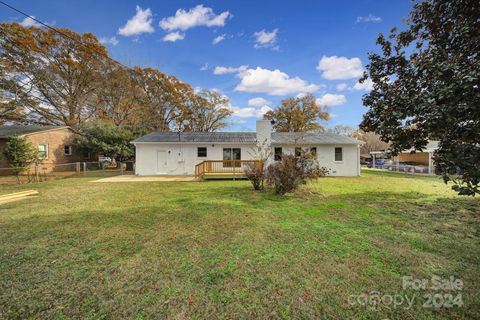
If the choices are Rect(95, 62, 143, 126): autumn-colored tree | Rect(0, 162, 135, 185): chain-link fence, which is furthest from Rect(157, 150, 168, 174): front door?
Rect(95, 62, 143, 126): autumn-colored tree

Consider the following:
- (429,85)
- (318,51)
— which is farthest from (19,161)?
(318,51)

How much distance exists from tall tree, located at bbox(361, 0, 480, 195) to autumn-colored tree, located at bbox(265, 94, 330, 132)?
24.6m

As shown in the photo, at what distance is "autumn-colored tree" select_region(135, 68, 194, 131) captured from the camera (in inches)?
1072

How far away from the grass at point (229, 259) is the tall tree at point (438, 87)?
1487 millimetres

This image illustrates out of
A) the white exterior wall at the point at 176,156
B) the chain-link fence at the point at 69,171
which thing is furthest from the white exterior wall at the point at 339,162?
the chain-link fence at the point at 69,171

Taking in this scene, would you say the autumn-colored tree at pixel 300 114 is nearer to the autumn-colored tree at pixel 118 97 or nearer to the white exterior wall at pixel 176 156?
the white exterior wall at pixel 176 156

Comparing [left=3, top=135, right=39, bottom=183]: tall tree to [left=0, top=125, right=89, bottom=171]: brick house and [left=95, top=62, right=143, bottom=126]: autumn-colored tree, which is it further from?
[left=95, top=62, right=143, bottom=126]: autumn-colored tree

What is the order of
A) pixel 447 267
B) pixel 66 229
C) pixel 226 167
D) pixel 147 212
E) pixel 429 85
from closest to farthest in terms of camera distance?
pixel 447 267 < pixel 429 85 < pixel 66 229 < pixel 147 212 < pixel 226 167

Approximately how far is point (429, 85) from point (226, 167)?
11.8m

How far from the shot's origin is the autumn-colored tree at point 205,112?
3039 cm

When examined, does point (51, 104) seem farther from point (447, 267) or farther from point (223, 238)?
point (447, 267)

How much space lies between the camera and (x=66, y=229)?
4.54m

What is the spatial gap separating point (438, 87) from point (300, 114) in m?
27.9

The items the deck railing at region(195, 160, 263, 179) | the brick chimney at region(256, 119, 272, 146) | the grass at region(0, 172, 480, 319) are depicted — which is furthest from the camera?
the brick chimney at region(256, 119, 272, 146)
